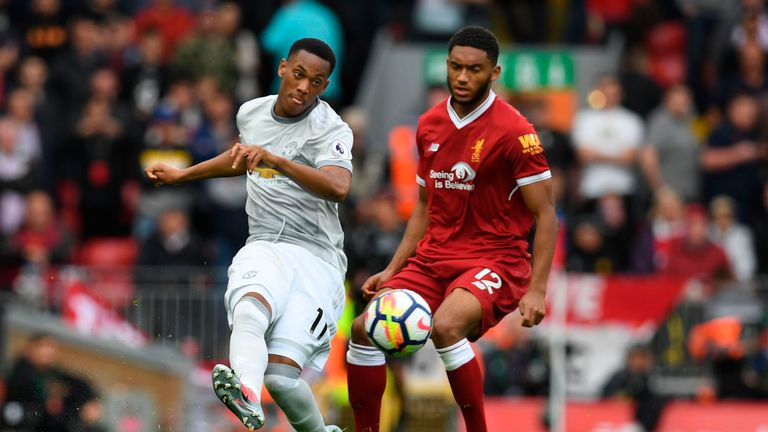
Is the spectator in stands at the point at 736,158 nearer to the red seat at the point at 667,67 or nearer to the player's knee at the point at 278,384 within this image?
the red seat at the point at 667,67

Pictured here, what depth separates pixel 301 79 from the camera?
10.9 m

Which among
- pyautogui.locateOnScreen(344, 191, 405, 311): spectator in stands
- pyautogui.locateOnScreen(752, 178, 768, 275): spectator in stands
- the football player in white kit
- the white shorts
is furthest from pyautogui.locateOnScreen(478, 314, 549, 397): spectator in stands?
the white shorts

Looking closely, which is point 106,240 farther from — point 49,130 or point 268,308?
point 268,308

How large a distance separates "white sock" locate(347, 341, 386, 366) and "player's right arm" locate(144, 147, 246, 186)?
1473 millimetres

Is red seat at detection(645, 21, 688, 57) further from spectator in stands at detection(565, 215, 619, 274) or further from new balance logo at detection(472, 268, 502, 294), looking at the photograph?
new balance logo at detection(472, 268, 502, 294)

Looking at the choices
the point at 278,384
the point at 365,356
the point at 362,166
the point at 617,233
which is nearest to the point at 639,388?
the point at 617,233

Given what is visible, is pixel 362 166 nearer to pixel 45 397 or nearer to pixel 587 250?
pixel 587 250

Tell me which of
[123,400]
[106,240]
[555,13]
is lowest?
[123,400]

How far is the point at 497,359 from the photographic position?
17.9 metres

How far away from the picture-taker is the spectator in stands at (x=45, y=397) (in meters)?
16.7

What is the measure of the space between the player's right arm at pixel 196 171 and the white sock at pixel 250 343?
885mm

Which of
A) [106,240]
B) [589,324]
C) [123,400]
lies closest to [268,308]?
[123,400]

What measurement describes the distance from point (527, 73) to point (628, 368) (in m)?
5.05

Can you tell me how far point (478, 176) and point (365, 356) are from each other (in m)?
1.45
